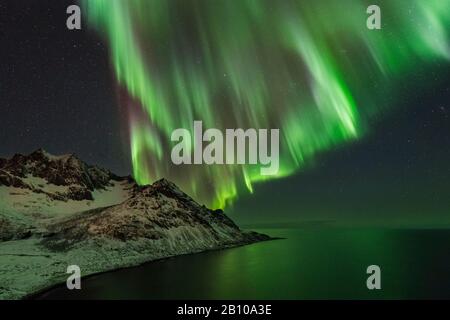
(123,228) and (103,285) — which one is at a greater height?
(123,228)

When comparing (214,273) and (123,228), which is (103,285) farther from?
(123,228)

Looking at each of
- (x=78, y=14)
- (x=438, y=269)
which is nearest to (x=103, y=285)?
(x=78, y=14)

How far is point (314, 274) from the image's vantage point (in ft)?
340

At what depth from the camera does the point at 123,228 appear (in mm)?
190000

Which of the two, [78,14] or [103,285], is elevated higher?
[78,14]

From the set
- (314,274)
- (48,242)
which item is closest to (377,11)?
(314,274)

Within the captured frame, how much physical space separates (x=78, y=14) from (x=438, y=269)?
117675 millimetres

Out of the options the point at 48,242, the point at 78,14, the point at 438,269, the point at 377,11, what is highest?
the point at 78,14

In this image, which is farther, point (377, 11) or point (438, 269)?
point (438, 269)
